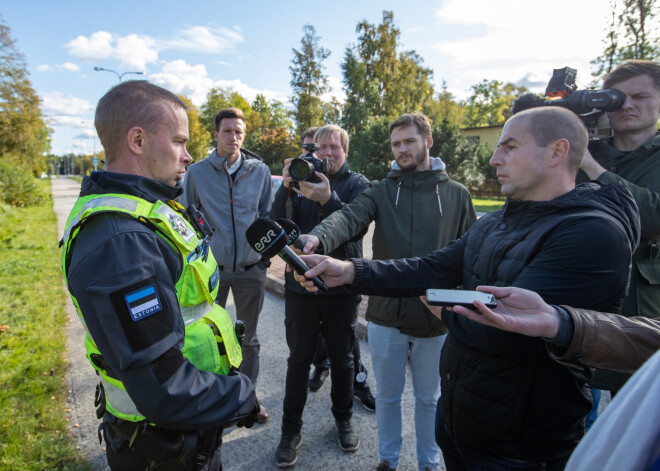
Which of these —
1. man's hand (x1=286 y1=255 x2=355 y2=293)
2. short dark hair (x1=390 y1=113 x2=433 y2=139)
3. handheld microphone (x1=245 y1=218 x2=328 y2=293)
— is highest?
short dark hair (x1=390 y1=113 x2=433 y2=139)

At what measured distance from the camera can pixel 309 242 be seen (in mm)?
2359

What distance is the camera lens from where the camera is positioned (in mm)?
2779

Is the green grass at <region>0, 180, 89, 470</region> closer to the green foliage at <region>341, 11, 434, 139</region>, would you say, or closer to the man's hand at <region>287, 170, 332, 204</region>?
the man's hand at <region>287, 170, 332, 204</region>

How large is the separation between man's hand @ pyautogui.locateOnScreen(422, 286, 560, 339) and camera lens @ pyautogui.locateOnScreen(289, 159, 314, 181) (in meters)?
1.71

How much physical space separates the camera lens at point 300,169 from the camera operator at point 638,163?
1.76m

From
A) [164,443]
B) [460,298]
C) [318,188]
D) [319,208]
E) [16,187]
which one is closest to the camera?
[460,298]

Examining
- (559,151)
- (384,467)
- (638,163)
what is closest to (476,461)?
(384,467)

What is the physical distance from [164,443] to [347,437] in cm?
192

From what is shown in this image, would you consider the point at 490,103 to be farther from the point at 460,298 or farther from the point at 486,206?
the point at 460,298

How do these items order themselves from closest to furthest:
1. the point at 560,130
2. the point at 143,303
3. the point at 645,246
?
the point at 143,303 → the point at 560,130 → the point at 645,246

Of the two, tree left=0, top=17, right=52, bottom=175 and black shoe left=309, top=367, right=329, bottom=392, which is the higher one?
tree left=0, top=17, right=52, bottom=175

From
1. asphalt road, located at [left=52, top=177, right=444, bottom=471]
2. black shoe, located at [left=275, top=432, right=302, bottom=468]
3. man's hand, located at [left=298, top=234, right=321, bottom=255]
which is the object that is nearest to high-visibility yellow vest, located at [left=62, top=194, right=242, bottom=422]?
man's hand, located at [left=298, top=234, right=321, bottom=255]

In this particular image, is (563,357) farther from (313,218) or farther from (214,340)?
(313,218)

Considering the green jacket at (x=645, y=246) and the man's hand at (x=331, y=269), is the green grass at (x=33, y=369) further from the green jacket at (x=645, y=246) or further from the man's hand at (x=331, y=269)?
the green jacket at (x=645, y=246)
